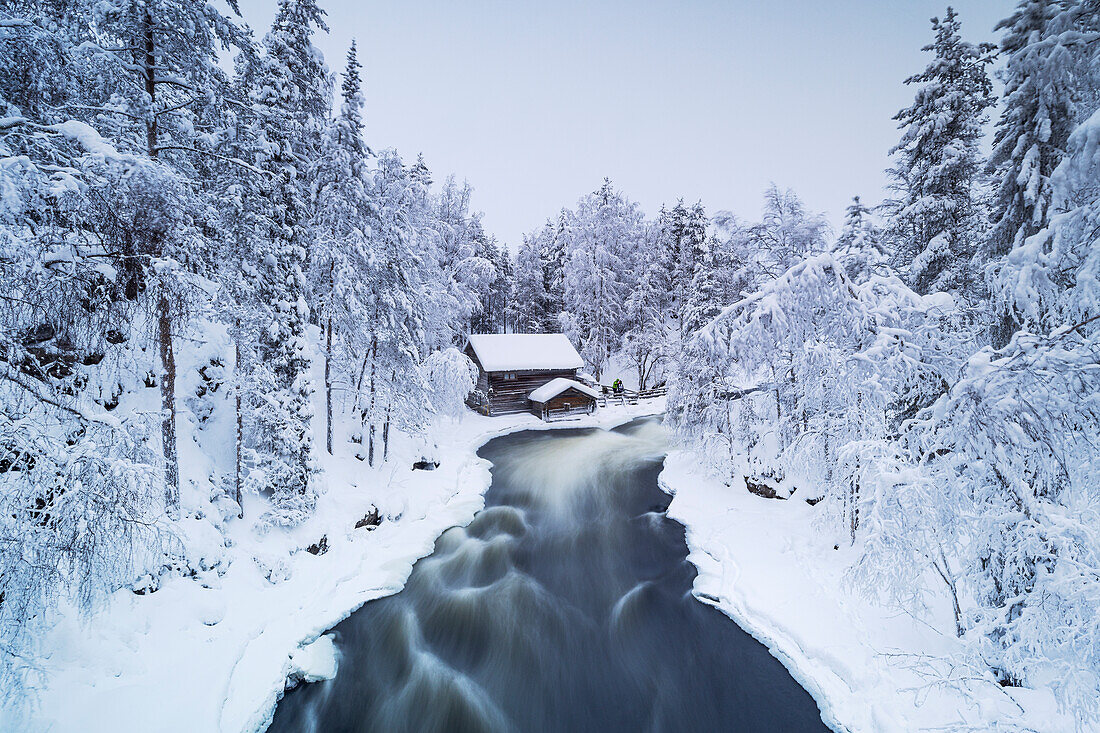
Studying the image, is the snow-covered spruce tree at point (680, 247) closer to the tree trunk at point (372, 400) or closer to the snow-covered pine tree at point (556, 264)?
the snow-covered pine tree at point (556, 264)

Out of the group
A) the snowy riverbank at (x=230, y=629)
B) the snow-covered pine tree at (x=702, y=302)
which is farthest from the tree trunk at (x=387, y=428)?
the snow-covered pine tree at (x=702, y=302)

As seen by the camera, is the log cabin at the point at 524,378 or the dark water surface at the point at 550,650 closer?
the dark water surface at the point at 550,650

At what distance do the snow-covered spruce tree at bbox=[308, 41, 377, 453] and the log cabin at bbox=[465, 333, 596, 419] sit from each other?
669 inches

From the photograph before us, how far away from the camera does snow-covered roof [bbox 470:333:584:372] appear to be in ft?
→ 104

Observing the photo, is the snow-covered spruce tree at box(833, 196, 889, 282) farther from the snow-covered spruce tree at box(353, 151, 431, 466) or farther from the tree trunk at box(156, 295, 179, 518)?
the tree trunk at box(156, 295, 179, 518)

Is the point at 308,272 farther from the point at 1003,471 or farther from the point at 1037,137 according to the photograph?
the point at 1037,137

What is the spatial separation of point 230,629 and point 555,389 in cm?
2441

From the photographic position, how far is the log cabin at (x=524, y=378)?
31781 millimetres

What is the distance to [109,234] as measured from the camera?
18.1ft

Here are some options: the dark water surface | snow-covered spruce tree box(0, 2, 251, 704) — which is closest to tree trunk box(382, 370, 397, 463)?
the dark water surface

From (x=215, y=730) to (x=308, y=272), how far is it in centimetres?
1192

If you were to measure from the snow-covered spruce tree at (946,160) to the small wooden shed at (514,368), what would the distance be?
2376cm

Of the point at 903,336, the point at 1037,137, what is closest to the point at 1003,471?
the point at 903,336

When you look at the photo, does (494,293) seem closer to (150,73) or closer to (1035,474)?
→ (150,73)
